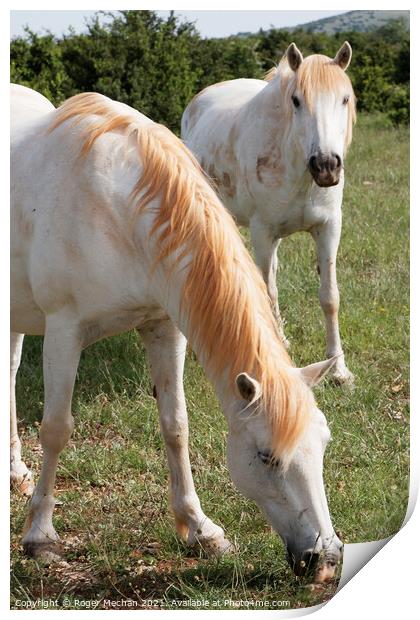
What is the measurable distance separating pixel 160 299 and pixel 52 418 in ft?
2.06

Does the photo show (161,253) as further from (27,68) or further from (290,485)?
(27,68)

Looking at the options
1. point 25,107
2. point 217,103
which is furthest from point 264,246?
point 25,107

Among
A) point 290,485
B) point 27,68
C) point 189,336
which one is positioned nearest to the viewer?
point 290,485

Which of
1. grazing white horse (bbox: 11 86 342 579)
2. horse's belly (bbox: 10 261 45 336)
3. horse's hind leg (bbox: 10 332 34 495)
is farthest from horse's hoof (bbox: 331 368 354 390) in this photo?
horse's hind leg (bbox: 10 332 34 495)

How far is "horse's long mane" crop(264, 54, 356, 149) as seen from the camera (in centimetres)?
396

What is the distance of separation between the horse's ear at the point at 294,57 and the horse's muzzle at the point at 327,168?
48cm

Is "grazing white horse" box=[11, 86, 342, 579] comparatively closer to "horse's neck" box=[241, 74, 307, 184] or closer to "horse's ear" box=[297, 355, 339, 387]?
"horse's ear" box=[297, 355, 339, 387]

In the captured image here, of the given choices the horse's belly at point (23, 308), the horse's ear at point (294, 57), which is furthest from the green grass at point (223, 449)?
the horse's belly at point (23, 308)

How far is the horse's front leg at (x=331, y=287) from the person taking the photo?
4059 millimetres

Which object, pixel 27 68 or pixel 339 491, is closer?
pixel 339 491

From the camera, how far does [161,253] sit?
3.12 m

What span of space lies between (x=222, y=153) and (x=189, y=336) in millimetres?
2237

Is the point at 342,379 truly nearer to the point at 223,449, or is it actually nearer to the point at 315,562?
the point at 223,449
